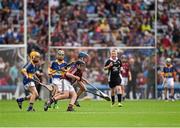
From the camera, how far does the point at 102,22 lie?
41562 millimetres

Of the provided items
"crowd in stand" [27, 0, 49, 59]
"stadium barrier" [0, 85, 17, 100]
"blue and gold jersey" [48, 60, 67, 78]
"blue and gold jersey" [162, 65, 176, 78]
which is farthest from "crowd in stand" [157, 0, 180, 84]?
"blue and gold jersey" [48, 60, 67, 78]

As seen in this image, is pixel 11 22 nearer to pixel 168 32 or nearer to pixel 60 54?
pixel 168 32

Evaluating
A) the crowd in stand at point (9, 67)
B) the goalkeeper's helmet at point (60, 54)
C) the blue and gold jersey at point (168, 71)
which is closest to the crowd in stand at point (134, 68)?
the blue and gold jersey at point (168, 71)

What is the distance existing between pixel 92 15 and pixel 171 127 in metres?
23.6

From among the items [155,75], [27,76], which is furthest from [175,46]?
[27,76]

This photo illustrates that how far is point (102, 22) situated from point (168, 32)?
335 cm

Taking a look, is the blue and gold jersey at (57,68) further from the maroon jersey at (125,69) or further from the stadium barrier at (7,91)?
the stadium barrier at (7,91)

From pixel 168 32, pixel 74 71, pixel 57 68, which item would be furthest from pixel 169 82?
pixel 74 71

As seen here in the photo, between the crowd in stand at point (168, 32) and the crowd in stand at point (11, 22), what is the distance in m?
6.74

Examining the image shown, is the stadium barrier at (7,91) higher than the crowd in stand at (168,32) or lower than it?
lower

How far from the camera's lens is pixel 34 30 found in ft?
135

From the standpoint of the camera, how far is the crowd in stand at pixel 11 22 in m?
39.4

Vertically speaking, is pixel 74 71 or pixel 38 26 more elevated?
pixel 38 26

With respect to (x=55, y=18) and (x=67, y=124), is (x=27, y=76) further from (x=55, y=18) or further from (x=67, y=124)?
(x=55, y=18)
